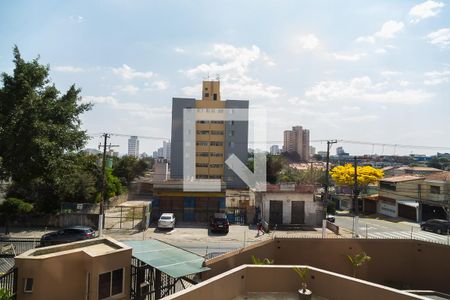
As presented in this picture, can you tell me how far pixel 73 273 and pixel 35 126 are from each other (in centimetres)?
1257

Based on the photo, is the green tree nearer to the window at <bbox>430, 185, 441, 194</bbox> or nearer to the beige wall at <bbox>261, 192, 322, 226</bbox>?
the beige wall at <bbox>261, 192, 322, 226</bbox>

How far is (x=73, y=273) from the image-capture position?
340 inches

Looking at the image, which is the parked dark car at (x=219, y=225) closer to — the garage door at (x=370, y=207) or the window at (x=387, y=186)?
the window at (x=387, y=186)

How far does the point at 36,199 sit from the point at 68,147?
956 cm

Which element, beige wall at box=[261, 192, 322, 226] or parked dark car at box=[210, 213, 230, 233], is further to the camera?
beige wall at box=[261, 192, 322, 226]

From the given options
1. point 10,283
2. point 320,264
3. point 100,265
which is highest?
point 100,265

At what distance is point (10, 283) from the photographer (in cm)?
964

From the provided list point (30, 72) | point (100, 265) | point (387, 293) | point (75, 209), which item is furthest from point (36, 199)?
point (387, 293)

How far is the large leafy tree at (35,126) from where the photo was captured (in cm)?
1847

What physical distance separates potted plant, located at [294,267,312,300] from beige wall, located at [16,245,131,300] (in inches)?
194

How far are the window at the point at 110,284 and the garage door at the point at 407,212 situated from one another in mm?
36666

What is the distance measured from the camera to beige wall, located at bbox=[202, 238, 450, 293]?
15.1 meters

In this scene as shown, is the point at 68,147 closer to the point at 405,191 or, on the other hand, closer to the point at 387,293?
the point at 387,293

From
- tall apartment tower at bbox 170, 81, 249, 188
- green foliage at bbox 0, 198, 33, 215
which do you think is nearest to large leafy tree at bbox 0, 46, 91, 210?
green foliage at bbox 0, 198, 33, 215
